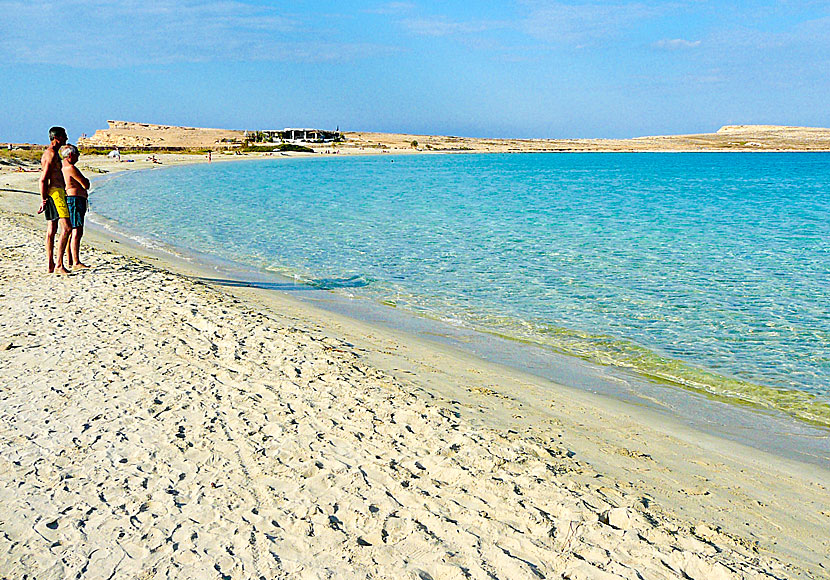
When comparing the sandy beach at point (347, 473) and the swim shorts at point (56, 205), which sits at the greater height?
the swim shorts at point (56, 205)

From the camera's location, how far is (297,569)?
3336 millimetres

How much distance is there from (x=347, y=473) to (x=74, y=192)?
27.0 ft

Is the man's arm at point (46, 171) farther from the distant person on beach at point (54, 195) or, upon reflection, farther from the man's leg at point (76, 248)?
the man's leg at point (76, 248)

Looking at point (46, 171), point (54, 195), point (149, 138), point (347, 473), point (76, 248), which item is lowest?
point (347, 473)

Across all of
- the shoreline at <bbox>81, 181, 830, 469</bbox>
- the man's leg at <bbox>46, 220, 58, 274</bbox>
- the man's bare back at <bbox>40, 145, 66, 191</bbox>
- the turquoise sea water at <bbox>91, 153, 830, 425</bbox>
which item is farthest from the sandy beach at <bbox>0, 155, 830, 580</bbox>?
the man's bare back at <bbox>40, 145, 66, 191</bbox>

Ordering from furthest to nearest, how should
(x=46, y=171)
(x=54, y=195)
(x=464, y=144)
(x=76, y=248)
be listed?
(x=464, y=144) < (x=76, y=248) < (x=54, y=195) < (x=46, y=171)

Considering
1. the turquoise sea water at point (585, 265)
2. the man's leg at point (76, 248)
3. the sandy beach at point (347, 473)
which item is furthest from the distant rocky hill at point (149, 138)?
the sandy beach at point (347, 473)

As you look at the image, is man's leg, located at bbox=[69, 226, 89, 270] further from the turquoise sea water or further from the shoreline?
the turquoise sea water

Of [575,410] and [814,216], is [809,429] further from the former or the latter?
[814,216]

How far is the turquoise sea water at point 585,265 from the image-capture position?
26.5 ft

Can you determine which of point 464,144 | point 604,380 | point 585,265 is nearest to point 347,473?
point 604,380

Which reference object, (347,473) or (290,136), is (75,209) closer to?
(347,473)

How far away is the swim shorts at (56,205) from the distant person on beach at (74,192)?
7 cm

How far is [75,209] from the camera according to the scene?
33.6 ft
